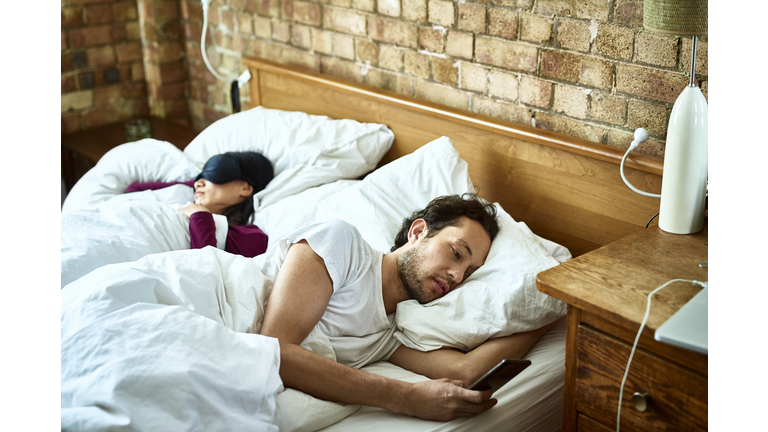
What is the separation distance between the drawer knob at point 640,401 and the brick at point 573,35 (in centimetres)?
92

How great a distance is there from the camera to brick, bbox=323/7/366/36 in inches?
84.8

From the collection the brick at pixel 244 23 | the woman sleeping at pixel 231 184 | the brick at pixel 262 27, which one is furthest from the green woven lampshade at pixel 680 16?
the brick at pixel 244 23

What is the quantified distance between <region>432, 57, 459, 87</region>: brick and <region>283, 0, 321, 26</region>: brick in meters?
0.61

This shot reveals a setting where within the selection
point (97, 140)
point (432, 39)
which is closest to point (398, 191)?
point (432, 39)

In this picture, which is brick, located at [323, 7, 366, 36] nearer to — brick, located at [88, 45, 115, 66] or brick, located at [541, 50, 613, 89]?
brick, located at [541, 50, 613, 89]

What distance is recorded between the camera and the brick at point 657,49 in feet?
4.60

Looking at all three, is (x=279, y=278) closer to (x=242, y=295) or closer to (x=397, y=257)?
(x=242, y=295)

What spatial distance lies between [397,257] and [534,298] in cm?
33

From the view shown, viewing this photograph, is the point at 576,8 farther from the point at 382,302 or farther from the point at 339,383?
the point at 339,383

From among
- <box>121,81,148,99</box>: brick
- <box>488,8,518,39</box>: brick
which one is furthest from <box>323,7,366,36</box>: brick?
<box>121,81,148,99</box>: brick

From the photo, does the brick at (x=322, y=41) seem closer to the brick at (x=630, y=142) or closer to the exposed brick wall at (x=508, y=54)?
the exposed brick wall at (x=508, y=54)

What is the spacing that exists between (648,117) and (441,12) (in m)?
0.73

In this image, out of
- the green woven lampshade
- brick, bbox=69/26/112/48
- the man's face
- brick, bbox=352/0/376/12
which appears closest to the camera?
the green woven lampshade
